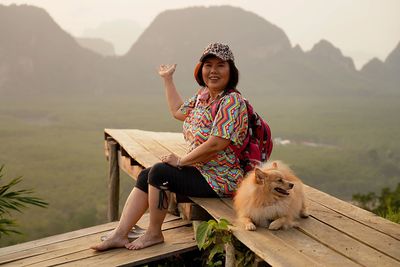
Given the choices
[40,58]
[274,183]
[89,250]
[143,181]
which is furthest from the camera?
[40,58]

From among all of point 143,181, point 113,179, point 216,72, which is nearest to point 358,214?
point 216,72

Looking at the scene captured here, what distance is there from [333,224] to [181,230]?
4.63ft

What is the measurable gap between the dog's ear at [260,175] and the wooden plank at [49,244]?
5.11ft

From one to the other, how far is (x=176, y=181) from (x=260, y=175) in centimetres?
69

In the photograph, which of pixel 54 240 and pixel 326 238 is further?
pixel 54 240

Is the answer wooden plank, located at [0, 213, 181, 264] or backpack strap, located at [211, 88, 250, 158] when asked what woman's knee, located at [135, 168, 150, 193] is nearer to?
backpack strap, located at [211, 88, 250, 158]

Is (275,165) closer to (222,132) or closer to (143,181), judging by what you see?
(222,132)

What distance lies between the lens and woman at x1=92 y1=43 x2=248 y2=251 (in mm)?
2994

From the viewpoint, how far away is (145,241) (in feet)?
10.9

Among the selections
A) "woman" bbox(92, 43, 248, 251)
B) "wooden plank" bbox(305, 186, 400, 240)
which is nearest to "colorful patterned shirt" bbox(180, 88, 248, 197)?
"woman" bbox(92, 43, 248, 251)

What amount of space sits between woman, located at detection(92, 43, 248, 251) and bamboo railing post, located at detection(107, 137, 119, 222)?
3.17m

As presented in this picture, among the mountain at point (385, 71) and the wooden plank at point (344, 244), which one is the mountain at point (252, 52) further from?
the wooden plank at point (344, 244)

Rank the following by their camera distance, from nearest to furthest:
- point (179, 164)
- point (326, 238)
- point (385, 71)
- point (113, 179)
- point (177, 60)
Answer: point (326, 238) → point (179, 164) → point (113, 179) → point (177, 60) → point (385, 71)

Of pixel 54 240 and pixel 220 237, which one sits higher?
pixel 220 237
